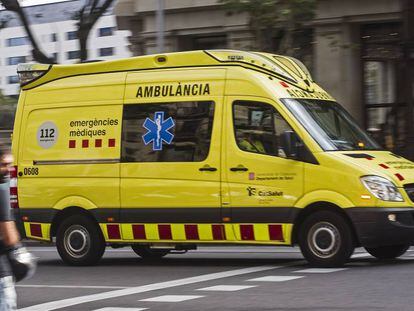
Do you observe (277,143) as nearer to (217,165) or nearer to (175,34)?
(217,165)

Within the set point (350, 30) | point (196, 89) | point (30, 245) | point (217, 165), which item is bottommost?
point (30, 245)

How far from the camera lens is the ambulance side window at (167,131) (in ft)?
37.7

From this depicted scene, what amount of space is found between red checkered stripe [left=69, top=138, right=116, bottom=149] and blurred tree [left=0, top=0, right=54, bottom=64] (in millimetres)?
10491

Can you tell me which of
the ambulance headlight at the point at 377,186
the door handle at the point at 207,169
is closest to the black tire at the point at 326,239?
the ambulance headlight at the point at 377,186

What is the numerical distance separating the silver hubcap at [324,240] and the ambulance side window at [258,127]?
96 centimetres

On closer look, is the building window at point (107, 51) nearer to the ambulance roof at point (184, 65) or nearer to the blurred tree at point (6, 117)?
the blurred tree at point (6, 117)

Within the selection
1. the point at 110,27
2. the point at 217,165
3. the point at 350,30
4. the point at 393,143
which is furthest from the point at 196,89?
the point at 110,27

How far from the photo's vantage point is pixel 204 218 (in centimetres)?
1138

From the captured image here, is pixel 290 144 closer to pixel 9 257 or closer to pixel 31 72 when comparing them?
pixel 31 72

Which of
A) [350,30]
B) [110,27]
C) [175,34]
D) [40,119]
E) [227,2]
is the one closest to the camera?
[40,119]

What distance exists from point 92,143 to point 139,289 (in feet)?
9.72

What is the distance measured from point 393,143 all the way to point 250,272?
1121 centimetres

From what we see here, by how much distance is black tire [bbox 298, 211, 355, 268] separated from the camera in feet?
34.7

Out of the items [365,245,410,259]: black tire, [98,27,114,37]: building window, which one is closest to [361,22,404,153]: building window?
[365,245,410,259]: black tire
